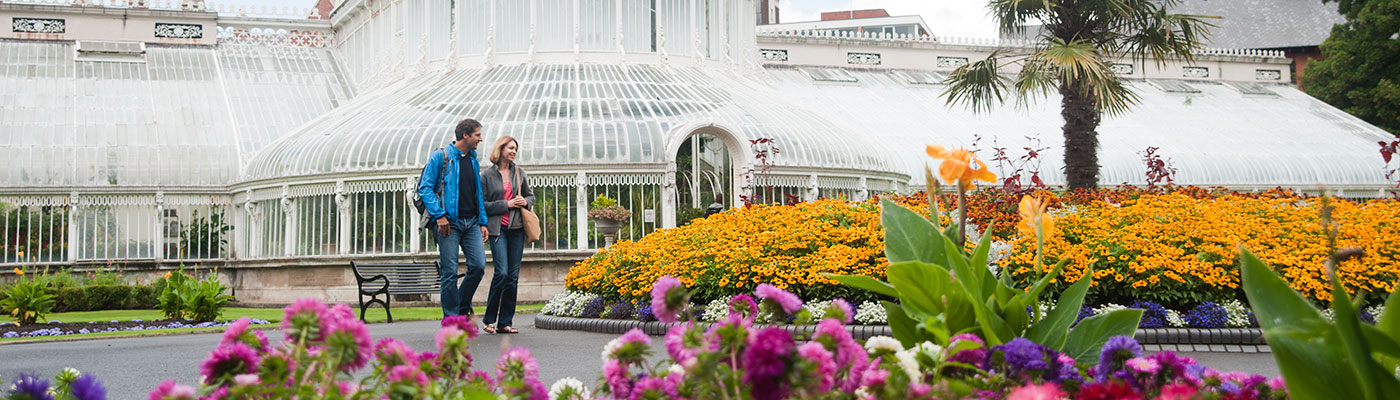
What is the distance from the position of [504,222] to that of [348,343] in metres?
7.08

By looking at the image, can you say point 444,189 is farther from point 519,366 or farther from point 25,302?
point 519,366

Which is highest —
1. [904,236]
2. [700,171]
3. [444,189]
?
[700,171]

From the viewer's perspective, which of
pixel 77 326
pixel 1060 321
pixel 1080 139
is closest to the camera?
pixel 1060 321

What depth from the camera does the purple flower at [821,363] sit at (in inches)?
93.6

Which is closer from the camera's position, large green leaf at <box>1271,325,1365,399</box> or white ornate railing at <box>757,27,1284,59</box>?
large green leaf at <box>1271,325,1365,399</box>

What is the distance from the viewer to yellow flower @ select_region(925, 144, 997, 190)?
4.10 m

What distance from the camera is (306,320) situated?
2.57 metres

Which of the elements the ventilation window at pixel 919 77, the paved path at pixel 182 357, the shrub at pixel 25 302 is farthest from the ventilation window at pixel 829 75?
the shrub at pixel 25 302

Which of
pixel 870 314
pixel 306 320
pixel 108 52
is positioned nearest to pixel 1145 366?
pixel 306 320

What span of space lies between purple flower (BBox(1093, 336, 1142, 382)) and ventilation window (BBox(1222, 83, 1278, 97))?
113 feet

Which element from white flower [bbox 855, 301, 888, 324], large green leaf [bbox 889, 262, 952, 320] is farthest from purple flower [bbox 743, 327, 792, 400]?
white flower [bbox 855, 301, 888, 324]

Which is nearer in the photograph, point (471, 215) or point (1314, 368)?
point (1314, 368)

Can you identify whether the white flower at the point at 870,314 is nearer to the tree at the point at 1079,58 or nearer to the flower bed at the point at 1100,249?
the flower bed at the point at 1100,249

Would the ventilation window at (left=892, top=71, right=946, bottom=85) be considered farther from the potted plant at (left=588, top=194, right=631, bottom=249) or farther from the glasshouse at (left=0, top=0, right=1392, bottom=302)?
the potted plant at (left=588, top=194, right=631, bottom=249)
